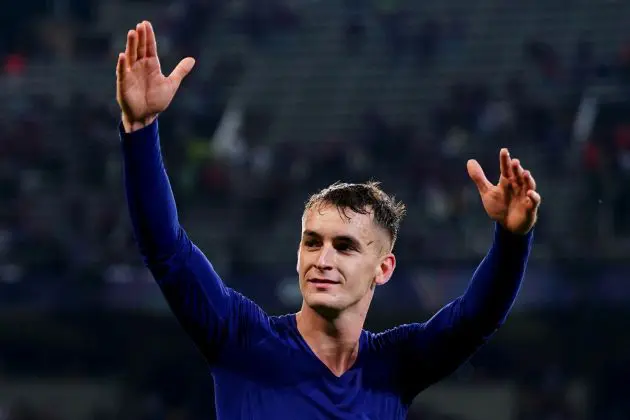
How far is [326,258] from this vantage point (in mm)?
3982

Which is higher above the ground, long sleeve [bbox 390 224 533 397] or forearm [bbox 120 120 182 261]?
forearm [bbox 120 120 182 261]

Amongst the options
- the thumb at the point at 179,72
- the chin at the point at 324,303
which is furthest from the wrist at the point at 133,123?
the chin at the point at 324,303

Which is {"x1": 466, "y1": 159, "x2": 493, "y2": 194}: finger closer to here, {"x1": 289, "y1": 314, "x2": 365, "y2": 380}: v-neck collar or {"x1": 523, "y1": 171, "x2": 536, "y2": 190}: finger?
{"x1": 523, "y1": 171, "x2": 536, "y2": 190}: finger

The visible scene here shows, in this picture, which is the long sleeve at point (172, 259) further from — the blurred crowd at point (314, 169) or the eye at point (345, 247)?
the blurred crowd at point (314, 169)

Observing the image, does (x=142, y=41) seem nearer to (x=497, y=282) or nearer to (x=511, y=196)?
(x=511, y=196)

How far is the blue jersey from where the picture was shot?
3738 millimetres

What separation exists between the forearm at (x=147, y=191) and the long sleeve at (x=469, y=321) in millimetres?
1002

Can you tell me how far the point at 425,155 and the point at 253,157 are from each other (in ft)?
6.64

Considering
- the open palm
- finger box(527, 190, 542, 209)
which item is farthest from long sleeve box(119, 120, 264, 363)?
finger box(527, 190, 542, 209)

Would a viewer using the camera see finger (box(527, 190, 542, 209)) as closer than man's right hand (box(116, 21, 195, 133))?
No

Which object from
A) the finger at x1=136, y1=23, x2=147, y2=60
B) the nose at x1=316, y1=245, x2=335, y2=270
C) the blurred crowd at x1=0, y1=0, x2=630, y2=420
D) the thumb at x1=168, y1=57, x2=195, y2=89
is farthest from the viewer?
the blurred crowd at x1=0, y1=0, x2=630, y2=420

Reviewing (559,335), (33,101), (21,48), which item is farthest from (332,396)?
(21,48)

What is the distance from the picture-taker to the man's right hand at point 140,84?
3682 millimetres

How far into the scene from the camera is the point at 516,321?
539 inches
